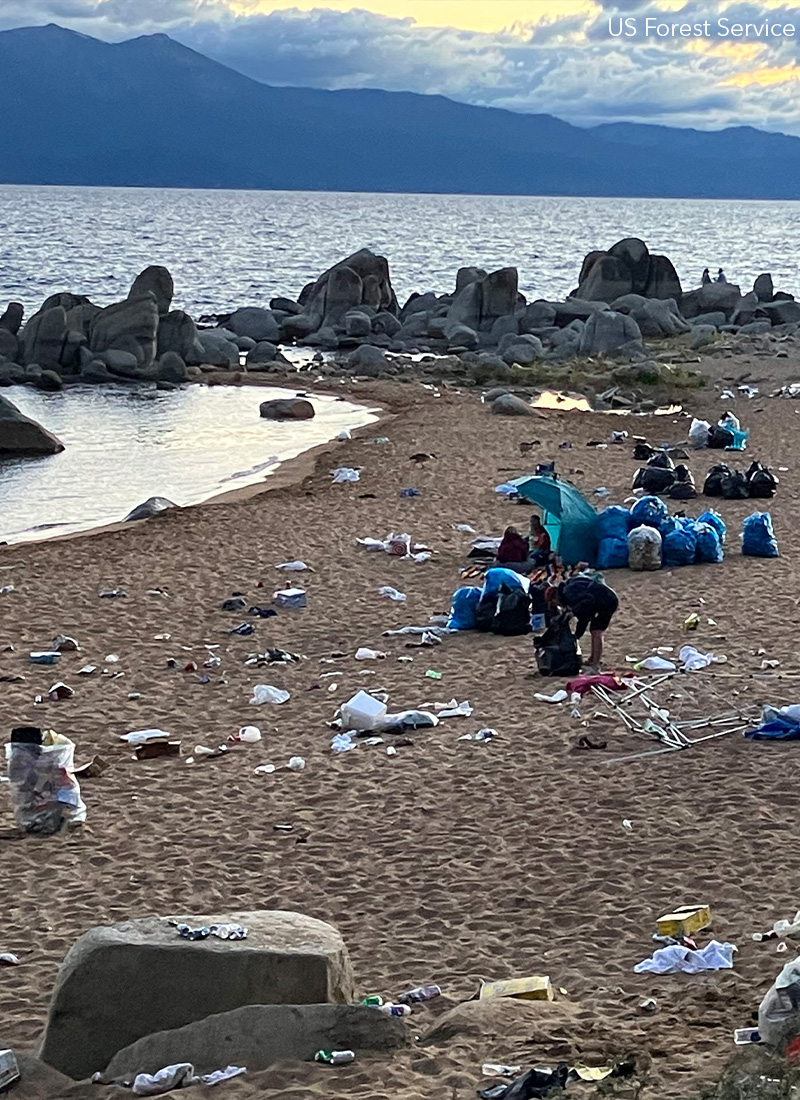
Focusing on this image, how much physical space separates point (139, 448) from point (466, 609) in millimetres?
14350

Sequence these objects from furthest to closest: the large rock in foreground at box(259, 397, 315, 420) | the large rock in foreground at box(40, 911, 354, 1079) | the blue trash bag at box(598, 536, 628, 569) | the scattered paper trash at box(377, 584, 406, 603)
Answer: the large rock in foreground at box(259, 397, 315, 420) → the blue trash bag at box(598, 536, 628, 569) → the scattered paper trash at box(377, 584, 406, 603) → the large rock in foreground at box(40, 911, 354, 1079)

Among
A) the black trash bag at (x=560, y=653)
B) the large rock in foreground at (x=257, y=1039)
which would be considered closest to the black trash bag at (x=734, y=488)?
the black trash bag at (x=560, y=653)

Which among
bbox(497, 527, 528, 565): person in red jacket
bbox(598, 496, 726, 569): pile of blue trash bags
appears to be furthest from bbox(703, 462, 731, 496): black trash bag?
bbox(497, 527, 528, 565): person in red jacket

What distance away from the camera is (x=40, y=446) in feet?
81.6

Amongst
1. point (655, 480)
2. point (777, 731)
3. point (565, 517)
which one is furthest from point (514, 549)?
point (655, 480)

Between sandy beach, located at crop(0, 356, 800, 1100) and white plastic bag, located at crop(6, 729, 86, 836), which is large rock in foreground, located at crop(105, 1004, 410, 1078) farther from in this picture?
white plastic bag, located at crop(6, 729, 86, 836)

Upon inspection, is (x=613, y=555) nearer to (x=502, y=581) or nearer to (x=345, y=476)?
(x=502, y=581)

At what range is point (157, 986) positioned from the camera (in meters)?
5.50

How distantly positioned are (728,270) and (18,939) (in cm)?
8750

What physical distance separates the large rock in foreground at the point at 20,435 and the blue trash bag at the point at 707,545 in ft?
43.9

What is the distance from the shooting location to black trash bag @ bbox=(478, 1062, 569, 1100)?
484 cm

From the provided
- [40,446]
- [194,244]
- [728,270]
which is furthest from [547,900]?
[194,244]

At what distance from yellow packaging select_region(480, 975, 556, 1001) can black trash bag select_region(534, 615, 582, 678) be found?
4.81m

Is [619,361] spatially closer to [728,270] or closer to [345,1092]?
[345,1092]
